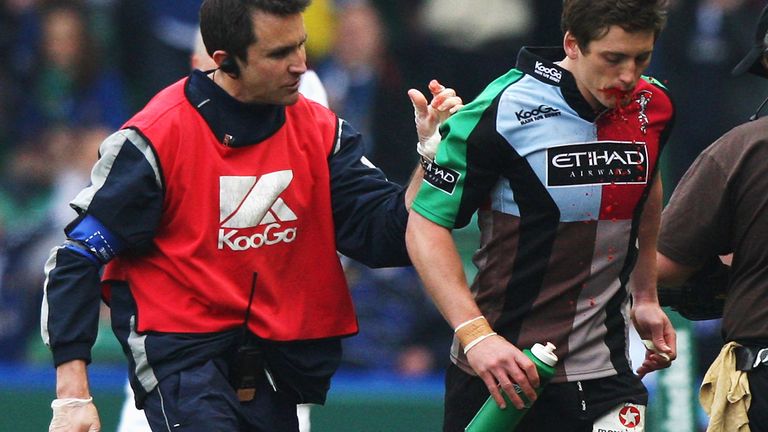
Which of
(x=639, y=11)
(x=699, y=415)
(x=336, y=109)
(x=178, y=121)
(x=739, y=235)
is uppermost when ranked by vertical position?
(x=639, y=11)

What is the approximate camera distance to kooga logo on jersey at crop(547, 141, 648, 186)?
4430 millimetres

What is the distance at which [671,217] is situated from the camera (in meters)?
5.00

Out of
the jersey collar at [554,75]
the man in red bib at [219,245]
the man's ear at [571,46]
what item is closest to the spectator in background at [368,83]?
the man in red bib at [219,245]

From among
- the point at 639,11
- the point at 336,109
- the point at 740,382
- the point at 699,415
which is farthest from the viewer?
the point at 336,109

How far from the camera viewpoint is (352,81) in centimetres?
970

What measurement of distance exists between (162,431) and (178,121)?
3.30ft

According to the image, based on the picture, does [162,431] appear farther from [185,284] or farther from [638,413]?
[638,413]

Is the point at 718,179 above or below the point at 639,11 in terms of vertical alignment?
below

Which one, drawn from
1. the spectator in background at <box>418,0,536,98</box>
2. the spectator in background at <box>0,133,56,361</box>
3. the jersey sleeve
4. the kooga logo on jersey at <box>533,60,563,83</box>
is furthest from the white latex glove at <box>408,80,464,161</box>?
the spectator in background at <box>0,133,56,361</box>

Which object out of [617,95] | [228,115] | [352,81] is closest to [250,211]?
[228,115]

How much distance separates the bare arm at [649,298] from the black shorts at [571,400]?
0.27 metres

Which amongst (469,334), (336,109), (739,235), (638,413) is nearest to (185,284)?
(469,334)

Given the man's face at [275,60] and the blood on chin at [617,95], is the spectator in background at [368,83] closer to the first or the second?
the man's face at [275,60]

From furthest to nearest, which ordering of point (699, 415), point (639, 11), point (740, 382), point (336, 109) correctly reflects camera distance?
point (336, 109), point (699, 415), point (740, 382), point (639, 11)
